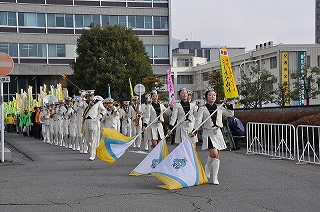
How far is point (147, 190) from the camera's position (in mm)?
8852

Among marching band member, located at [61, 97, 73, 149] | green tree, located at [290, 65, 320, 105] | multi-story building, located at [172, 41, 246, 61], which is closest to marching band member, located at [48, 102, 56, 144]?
marching band member, located at [61, 97, 73, 149]

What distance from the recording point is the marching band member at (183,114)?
38.8 ft

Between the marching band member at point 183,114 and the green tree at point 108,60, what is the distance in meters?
28.9

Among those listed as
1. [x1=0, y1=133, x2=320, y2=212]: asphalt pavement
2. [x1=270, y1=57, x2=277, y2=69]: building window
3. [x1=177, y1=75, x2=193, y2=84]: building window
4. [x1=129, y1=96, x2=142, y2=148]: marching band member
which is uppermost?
[x1=270, y1=57, x2=277, y2=69]: building window

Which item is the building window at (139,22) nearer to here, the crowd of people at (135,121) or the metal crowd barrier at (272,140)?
the crowd of people at (135,121)

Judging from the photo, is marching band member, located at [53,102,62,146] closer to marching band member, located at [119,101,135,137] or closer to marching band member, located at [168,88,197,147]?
marching band member, located at [119,101,135,137]

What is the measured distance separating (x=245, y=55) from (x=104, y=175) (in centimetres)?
4723

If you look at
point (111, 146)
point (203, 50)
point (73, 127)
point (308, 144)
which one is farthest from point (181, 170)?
point (203, 50)

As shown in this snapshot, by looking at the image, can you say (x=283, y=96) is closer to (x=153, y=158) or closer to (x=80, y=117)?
(x=80, y=117)

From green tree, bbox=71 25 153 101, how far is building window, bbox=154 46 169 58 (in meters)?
14.2

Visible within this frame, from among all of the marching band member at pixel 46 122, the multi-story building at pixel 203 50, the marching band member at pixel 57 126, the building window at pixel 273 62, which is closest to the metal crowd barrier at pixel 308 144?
the marching band member at pixel 57 126

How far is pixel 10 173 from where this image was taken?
37.6 feet

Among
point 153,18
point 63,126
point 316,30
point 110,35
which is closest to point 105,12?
point 153,18

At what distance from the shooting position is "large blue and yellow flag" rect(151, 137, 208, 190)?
352 inches
